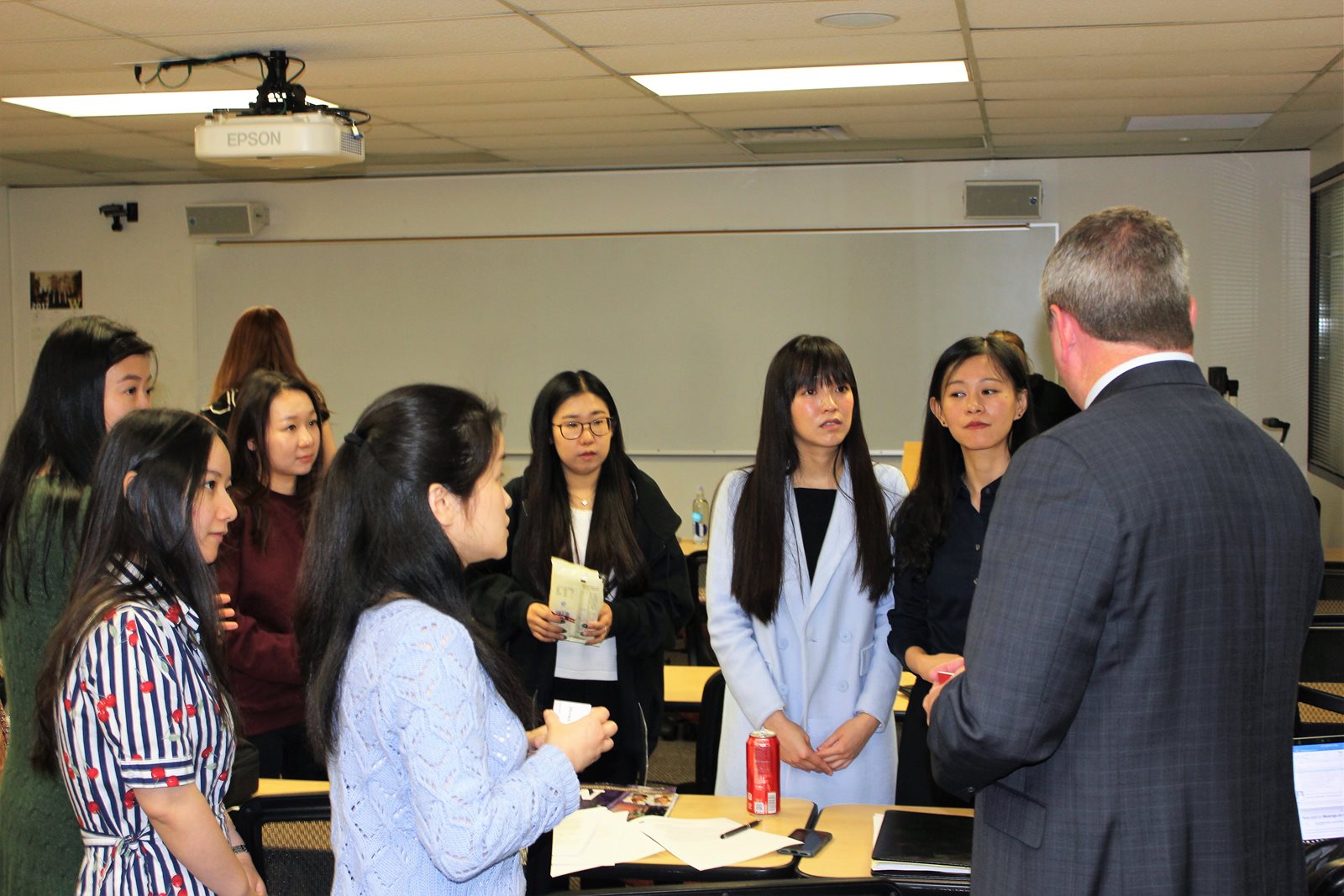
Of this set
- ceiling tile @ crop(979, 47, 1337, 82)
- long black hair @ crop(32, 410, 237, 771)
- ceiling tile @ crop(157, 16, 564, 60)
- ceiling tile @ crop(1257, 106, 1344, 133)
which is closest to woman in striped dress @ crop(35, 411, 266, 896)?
long black hair @ crop(32, 410, 237, 771)

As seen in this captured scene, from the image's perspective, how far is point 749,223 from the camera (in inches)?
275

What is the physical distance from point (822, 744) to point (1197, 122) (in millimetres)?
4265

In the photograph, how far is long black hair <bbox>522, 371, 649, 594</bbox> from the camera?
10.6ft

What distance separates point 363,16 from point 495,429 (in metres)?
2.60

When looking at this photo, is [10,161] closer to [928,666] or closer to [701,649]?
[701,649]

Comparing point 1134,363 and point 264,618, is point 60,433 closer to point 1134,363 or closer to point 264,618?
point 264,618

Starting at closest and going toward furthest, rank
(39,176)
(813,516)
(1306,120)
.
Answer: (813,516)
(1306,120)
(39,176)

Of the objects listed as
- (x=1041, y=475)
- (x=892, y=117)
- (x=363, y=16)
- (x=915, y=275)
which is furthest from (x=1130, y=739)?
(x=915, y=275)

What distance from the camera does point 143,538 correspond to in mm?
1774

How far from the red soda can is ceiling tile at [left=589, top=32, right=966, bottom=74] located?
2572mm

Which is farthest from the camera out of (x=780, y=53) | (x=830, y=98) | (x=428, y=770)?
(x=830, y=98)

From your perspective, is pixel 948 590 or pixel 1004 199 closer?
pixel 948 590

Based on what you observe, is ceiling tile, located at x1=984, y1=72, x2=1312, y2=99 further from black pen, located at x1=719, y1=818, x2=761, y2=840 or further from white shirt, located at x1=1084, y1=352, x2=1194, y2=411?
white shirt, located at x1=1084, y1=352, x2=1194, y2=411

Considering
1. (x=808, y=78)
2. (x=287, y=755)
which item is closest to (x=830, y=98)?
(x=808, y=78)
